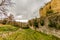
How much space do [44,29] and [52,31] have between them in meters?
1.77

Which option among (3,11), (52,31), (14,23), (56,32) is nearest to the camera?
(56,32)

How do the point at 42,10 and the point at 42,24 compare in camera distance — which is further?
the point at 42,10

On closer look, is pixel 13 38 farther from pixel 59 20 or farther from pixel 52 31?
pixel 59 20

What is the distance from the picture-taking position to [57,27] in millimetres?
8906

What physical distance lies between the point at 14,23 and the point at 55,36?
39.4ft

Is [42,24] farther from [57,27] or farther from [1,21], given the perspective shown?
[1,21]

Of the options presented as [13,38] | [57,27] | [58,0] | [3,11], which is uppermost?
[58,0]

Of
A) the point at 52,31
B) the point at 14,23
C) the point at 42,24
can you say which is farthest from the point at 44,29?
the point at 14,23

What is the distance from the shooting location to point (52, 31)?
32.9ft

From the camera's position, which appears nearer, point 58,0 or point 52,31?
point 52,31

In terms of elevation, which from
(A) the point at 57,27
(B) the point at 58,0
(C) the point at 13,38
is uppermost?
(B) the point at 58,0

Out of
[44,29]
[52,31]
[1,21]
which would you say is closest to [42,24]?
[44,29]

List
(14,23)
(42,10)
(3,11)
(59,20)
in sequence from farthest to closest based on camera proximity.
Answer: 1. (42,10)
2. (14,23)
3. (3,11)
4. (59,20)

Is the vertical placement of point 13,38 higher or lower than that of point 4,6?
lower
